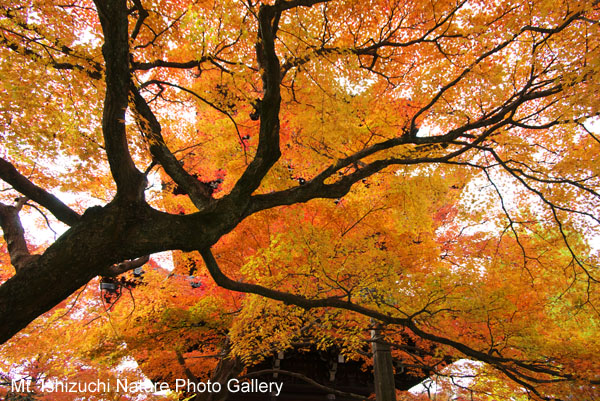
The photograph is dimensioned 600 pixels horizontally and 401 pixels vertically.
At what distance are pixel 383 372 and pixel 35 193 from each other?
289 inches

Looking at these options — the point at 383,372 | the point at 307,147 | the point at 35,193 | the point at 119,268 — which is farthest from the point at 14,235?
the point at 383,372

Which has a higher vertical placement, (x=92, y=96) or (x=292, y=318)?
(x=92, y=96)

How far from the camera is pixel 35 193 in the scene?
139 inches

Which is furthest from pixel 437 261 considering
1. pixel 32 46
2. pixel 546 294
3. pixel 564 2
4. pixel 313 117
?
pixel 32 46

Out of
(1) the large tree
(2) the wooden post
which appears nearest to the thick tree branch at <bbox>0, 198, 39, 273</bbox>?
(1) the large tree

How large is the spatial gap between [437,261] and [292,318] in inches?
172

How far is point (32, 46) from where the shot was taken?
163 inches

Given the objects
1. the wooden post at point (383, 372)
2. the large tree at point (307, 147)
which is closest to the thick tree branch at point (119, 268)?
the large tree at point (307, 147)

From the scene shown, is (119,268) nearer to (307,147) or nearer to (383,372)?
(307,147)

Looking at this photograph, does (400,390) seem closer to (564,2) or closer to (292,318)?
(292,318)

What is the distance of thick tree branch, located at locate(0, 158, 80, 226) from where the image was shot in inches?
136

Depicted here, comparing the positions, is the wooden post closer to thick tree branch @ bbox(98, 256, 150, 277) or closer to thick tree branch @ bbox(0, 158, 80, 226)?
thick tree branch @ bbox(98, 256, 150, 277)

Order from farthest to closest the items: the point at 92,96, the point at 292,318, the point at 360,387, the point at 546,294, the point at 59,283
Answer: the point at 360,387 → the point at 546,294 → the point at 292,318 → the point at 92,96 → the point at 59,283

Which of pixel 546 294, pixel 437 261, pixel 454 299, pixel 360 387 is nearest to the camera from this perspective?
pixel 454 299
